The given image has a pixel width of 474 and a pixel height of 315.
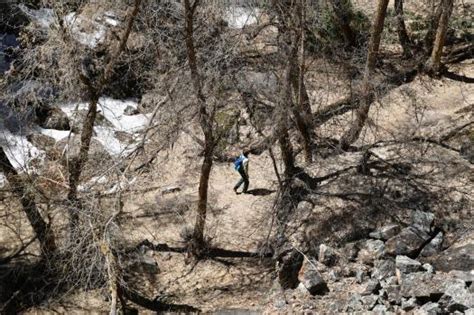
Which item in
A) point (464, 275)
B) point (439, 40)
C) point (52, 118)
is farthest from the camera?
point (52, 118)

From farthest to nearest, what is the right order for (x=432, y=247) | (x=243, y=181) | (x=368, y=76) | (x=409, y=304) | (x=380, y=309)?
(x=243, y=181) < (x=368, y=76) < (x=432, y=247) < (x=380, y=309) < (x=409, y=304)

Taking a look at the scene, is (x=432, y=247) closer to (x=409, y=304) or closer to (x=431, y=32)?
(x=409, y=304)

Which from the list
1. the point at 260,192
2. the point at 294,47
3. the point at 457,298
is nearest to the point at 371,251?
the point at 457,298

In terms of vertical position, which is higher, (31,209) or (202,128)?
(202,128)

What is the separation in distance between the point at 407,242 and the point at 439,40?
8.03 metres

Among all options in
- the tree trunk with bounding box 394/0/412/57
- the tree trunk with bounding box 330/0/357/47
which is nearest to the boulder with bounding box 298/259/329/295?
the tree trunk with bounding box 330/0/357/47

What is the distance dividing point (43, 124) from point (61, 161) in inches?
211

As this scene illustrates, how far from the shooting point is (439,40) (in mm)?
18438

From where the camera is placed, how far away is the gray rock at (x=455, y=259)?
11.4 meters

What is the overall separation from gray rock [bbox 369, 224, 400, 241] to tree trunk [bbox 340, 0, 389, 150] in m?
3.28

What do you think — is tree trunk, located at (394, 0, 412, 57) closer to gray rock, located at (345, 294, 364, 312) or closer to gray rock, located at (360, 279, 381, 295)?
gray rock, located at (360, 279, 381, 295)

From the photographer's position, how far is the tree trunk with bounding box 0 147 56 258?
42.0 feet

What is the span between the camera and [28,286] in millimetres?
13805

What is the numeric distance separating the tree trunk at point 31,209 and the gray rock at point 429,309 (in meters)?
6.94
